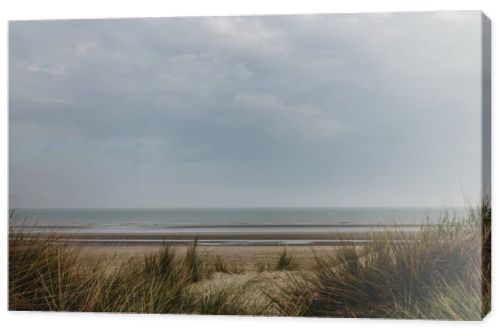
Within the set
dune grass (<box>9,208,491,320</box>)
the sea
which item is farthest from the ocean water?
dune grass (<box>9,208,491,320</box>)

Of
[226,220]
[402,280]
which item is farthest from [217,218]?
[402,280]

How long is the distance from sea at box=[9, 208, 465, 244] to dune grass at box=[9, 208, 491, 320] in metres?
0.12

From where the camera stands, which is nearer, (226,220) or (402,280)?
(402,280)

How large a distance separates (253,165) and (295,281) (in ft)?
3.39

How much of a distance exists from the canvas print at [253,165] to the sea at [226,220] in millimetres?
14

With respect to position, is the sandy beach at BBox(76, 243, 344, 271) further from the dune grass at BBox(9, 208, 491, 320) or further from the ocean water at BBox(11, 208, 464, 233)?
the ocean water at BBox(11, 208, 464, 233)

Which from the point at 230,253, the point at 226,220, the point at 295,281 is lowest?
the point at 295,281

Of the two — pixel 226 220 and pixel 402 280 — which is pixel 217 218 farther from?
pixel 402 280

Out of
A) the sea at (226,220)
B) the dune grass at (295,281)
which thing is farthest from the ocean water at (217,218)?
the dune grass at (295,281)

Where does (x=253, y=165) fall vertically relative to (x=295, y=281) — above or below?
above

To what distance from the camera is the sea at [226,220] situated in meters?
8.77

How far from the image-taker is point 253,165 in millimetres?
9008

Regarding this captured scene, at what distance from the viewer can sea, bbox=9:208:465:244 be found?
28.8 ft

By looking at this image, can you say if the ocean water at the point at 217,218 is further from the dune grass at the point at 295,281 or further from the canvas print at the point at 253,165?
the dune grass at the point at 295,281
